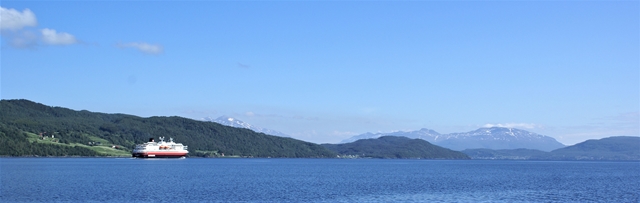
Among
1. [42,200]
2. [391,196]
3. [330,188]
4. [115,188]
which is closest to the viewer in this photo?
[42,200]

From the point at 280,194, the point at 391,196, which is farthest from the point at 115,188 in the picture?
the point at 391,196

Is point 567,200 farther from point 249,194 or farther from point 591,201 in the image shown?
point 249,194

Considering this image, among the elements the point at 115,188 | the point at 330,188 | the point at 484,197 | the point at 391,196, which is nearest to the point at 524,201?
the point at 484,197

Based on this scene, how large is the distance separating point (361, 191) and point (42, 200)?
33.7 meters

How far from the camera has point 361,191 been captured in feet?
237

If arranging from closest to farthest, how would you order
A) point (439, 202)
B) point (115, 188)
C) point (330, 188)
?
point (439, 202)
point (115, 188)
point (330, 188)

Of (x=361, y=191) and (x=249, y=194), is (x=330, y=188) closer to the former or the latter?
(x=361, y=191)

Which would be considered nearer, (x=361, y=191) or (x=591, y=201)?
(x=591, y=201)

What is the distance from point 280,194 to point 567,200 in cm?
2973

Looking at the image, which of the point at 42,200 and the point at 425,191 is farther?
the point at 425,191

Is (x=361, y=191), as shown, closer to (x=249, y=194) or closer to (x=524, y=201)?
(x=249, y=194)

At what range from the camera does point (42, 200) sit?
5628cm

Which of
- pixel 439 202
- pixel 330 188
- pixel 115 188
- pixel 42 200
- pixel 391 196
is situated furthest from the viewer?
pixel 330 188

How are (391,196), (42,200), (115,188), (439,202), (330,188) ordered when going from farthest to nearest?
1. (330,188)
2. (115,188)
3. (391,196)
4. (439,202)
5. (42,200)
